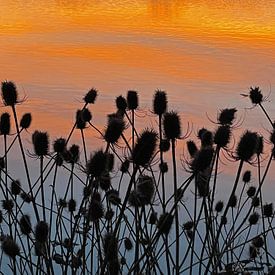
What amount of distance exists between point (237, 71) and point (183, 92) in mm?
1564

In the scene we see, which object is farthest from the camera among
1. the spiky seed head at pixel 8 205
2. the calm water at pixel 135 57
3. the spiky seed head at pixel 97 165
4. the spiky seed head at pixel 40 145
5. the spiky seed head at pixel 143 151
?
the calm water at pixel 135 57

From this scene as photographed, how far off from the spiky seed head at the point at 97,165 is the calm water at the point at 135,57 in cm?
421

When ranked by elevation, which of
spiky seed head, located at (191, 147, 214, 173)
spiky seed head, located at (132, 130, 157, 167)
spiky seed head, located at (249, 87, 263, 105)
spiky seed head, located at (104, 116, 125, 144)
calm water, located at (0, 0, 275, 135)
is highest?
spiky seed head, located at (132, 130, 157, 167)

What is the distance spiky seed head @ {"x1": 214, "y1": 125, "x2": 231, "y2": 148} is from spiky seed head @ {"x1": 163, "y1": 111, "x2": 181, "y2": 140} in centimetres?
12

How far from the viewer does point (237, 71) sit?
1006 cm

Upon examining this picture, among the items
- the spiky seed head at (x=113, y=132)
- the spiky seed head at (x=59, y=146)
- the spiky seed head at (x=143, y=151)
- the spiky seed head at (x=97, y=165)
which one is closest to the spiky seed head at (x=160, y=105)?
the spiky seed head at (x=59, y=146)

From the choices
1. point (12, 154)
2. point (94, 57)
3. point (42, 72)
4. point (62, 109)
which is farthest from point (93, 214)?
point (94, 57)

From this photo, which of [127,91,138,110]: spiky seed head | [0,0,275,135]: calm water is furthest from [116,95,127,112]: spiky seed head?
[0,0,275,135]: calm water

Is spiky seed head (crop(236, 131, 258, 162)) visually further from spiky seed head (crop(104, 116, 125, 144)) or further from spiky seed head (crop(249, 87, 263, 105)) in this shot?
spiky seed head (crop(249, 87, 263, 105))

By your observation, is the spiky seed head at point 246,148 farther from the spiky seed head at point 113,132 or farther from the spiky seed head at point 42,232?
the spiky seed head at point 42,232

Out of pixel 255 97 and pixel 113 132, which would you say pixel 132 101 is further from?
pixel 113 132

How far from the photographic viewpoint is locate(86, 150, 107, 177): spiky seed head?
238 centimetres

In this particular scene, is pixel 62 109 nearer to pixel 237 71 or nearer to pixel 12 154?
pixel 12 154

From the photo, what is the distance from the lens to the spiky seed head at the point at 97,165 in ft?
7.81
